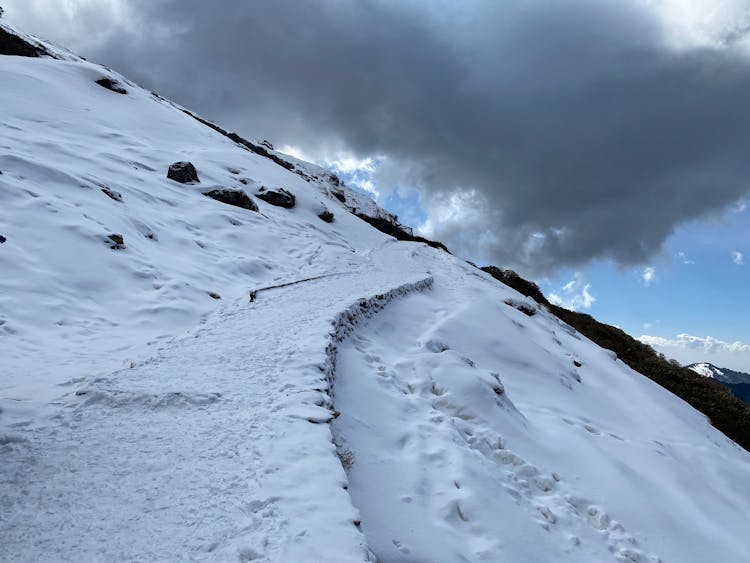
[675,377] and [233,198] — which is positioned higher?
[233,198]

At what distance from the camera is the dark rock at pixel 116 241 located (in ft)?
46.0

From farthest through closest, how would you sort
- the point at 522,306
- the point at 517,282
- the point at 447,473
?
the point at 517,282 < the point at 522,306 < the point at 447,473

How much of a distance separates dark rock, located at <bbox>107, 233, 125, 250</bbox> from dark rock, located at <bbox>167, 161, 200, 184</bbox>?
13460mm

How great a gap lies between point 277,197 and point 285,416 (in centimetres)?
2862

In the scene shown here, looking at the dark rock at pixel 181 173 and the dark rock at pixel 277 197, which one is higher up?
the dark rock at pixel 277 197

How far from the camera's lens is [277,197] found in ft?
109

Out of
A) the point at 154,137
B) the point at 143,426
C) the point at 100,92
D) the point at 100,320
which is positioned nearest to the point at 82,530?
the point at 143,426

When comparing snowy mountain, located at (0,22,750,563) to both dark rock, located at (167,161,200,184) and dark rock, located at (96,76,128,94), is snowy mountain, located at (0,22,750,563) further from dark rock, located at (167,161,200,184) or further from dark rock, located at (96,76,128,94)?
dark rock, located at (96,76,128,94)

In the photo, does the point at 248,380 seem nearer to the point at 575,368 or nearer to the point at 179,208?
the point at 575,368

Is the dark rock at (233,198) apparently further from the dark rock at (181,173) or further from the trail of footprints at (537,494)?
the trail of footprints at (537,494)

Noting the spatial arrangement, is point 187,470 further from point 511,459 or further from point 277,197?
point 277,197

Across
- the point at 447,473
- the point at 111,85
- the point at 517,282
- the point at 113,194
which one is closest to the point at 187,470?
the point at 447,473

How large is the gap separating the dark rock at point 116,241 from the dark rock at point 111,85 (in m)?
39.7

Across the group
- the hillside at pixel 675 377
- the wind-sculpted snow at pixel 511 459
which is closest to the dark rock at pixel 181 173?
the wind-sculpted snow at pixel 511 459
